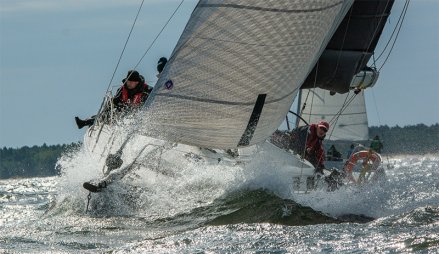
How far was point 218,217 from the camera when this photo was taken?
12891 mm

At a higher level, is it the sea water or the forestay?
the forestay

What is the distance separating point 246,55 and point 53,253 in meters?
3.46

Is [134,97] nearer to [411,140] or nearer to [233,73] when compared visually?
A: [233,73]

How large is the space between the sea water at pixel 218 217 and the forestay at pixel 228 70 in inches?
37.3

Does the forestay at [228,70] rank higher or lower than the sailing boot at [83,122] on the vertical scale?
lower

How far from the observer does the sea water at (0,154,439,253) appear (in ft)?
35.4

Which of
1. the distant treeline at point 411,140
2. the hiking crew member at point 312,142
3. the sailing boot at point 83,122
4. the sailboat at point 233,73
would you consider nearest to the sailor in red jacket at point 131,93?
the sailing boot at point 83,122

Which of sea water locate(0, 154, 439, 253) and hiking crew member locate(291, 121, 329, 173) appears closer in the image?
sea water locate(0, 154, 439, 253)

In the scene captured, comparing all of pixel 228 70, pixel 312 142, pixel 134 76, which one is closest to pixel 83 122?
pixel 134 76

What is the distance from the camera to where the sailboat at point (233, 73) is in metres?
13.0

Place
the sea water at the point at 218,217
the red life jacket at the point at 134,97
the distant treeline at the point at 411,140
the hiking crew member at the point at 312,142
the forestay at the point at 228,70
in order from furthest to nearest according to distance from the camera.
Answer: the distant treeline at the point at 411,140 < the hiking crew member at the point at 312,142 < the red life jacket at the point at 134,97 < the forestay at the point at 228,70 < the sea water at the point at 218,217

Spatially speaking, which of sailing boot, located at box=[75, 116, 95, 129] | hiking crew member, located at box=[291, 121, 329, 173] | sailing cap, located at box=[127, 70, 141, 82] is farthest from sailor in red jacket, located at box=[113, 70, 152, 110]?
hiking crew member, located at box=[291, 121, 329, 173]

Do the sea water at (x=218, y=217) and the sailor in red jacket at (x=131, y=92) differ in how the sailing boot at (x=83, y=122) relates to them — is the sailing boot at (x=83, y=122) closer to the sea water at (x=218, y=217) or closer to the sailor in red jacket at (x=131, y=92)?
the sea water at (x=218, y=217)

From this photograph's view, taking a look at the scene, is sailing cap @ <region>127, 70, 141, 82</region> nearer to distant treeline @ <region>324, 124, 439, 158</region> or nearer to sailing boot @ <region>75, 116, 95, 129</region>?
sailing boot @ <region>75, 116, 95, 129</region>
